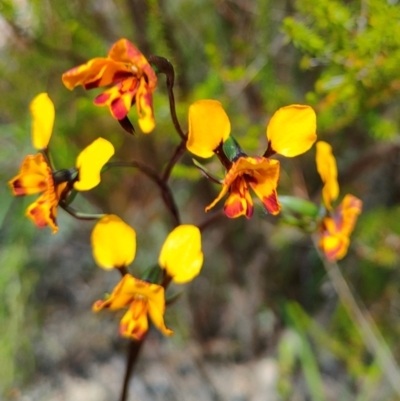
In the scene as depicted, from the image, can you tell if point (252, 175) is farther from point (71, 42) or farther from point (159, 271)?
point (71, 42)

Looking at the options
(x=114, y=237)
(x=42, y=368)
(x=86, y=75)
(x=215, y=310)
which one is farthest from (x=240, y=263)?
(x=86, y=75)

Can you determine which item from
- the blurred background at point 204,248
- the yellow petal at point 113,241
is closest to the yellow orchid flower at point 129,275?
the yellow petal at point 113,241

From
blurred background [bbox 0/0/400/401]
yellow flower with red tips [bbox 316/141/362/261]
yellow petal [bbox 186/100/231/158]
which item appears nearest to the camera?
yellow petal [bbox 186/100/231/158]

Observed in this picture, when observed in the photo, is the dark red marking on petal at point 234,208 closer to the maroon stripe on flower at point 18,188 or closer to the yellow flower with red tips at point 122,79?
the yellow flower with red tips at point 122,79

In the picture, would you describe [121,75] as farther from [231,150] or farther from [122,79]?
[231,150]

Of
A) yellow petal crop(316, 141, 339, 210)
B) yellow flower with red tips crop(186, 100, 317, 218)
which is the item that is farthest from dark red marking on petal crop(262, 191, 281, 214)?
yellow petal crop(316, 141, 339, 210)

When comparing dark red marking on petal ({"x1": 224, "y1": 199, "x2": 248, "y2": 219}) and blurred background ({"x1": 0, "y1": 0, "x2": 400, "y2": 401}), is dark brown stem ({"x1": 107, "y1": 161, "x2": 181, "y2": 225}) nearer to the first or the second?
dark red marking on petal ({"x1": 224, "y1": 199, "x2": 248, "y2": 219})
